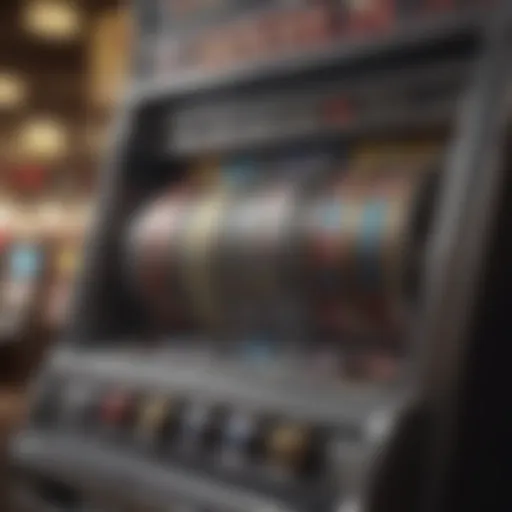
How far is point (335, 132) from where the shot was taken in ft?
5.08

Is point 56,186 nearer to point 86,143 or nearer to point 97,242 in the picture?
point 86,143

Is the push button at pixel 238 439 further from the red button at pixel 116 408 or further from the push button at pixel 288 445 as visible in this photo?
the red button at pixel 116 408

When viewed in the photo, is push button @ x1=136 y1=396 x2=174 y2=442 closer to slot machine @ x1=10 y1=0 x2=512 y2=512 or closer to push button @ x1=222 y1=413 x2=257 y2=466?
slot machine @ x1=10 y1=0 x2=512 y2=512

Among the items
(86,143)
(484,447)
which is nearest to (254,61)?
(484,447)

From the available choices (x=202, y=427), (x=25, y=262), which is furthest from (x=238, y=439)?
(x=25, y=262)

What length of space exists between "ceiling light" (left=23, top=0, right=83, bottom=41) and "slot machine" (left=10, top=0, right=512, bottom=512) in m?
1.98

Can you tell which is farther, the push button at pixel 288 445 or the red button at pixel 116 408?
the red button at pixel 116 408

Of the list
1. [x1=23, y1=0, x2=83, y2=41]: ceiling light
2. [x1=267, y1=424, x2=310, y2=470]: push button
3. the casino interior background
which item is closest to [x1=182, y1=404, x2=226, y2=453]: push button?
[x1=267, y1=424, x2=310, y2=470]: push button

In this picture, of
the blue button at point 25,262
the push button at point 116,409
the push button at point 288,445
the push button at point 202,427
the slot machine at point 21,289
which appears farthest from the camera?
the blue button at point 25,262

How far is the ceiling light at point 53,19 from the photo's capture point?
12.6 feet

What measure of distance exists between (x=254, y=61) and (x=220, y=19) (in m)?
0.14

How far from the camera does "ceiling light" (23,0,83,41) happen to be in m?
3.84

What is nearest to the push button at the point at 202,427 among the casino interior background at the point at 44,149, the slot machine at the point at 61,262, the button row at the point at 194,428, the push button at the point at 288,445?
the button row at the point at 194,428

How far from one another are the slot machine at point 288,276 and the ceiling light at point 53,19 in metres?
1.98
